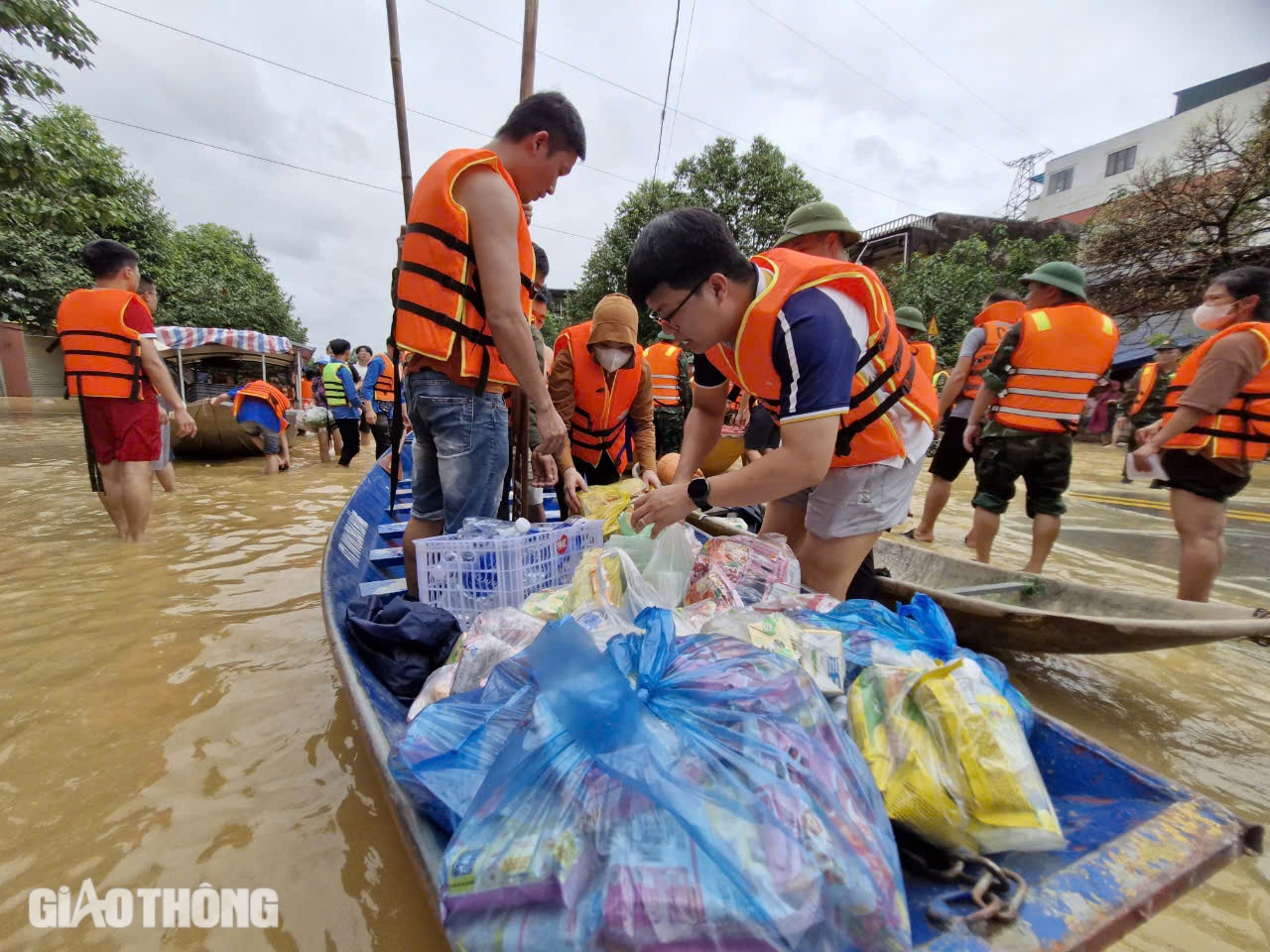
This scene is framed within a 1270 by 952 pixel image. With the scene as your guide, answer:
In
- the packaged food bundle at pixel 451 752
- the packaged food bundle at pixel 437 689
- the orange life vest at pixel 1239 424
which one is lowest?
the packaged food bundle at pixel 437 689

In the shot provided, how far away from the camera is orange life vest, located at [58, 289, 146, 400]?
3799 mm

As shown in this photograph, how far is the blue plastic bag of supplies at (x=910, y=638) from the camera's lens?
1.34m

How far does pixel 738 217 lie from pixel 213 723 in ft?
69.2

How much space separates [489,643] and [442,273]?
1361 mm

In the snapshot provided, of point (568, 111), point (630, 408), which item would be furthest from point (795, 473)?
point (630, 408)

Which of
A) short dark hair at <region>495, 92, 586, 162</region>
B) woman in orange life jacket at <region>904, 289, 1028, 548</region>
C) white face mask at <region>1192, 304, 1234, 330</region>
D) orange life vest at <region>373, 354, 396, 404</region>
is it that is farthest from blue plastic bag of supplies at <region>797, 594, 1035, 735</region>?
orange life vest at <region>373, 354, 396, 404</region>

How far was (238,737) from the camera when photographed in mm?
2102

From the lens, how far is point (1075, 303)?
11.9ft

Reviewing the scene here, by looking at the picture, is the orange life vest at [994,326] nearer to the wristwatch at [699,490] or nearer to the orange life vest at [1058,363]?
the orange life vest at [1058,363]

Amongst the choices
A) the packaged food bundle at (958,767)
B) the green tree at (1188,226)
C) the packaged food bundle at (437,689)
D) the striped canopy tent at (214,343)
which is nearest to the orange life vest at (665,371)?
the packaged food bundle at (437,689)

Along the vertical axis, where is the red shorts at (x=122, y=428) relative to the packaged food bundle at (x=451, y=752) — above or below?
above

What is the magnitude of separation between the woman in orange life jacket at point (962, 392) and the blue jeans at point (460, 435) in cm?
417

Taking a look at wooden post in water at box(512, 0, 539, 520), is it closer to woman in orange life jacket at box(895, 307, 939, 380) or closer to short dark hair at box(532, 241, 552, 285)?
short dark hair at box(532, 241, 552, 285)

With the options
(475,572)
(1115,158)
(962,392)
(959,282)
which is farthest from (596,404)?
(1115,158)
